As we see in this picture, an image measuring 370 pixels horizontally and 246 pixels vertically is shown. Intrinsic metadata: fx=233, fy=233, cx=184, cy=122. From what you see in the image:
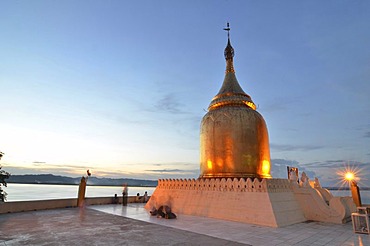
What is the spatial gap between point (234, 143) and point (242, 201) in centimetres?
634

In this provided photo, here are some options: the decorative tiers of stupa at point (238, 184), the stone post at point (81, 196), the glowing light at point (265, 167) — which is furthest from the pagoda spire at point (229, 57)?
the stone post at point (81, 196)

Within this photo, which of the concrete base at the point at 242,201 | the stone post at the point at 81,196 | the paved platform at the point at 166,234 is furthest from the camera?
the stone post at the point at 81,196

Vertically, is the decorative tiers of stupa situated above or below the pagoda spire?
below

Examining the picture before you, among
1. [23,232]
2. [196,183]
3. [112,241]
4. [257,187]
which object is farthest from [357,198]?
[23,232]

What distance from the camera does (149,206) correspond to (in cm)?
2134

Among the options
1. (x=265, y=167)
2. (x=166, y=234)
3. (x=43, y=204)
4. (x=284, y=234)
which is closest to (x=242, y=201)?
(x=284, y=234)

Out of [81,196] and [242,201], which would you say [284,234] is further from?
[81,196]

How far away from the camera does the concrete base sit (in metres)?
14.0

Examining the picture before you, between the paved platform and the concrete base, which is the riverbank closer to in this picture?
the paved platform

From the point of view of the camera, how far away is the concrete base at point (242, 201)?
13984 mm

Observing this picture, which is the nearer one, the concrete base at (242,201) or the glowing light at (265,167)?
the concrete base at (242,201)

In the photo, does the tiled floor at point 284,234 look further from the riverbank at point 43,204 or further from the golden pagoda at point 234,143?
the riverbank at point 43,204

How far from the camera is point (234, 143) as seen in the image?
20.7 metres

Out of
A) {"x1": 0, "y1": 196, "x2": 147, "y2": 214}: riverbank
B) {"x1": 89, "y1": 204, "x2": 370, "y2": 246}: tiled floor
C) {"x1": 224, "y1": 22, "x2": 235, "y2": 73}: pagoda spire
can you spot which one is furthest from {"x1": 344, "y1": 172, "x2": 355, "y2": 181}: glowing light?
{"x1": 0, "y1": 196, "x2": 147, "y2": 214}: riverbank
